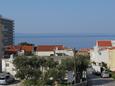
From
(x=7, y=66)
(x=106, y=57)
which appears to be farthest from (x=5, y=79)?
(x=106, y=57)

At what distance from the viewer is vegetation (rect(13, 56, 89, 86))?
158ft

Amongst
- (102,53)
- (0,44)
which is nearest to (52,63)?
(0,44)

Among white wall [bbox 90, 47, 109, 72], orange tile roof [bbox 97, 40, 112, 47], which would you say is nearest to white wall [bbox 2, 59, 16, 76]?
white wall [bbox 90, 47, 109, 72]

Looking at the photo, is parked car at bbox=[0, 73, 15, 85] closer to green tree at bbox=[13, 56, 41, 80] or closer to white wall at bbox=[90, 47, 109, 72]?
green tree at bbox=[13, 56, 41, 80]

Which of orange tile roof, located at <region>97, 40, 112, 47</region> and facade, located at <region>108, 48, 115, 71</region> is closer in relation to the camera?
facade, located at <region>108, 48, 115, 71</region>

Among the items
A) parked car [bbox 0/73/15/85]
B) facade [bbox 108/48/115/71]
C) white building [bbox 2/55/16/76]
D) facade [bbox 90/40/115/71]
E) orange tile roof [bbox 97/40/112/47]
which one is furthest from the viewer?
orange tile roof [bbox 97/40/112/47]

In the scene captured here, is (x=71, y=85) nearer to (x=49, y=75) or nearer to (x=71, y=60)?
(x=49, y=75)

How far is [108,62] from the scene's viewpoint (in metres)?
85.9

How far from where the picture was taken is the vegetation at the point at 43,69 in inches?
1895

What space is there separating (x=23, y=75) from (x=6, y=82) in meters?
4.71

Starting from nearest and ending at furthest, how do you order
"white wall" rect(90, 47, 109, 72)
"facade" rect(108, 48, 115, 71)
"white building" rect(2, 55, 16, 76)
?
"white building" rect(2, 55, 16, 76)
"facade" rect(108, 48, 115, 71)
"white wall" rect(90, 47, 109, 72)

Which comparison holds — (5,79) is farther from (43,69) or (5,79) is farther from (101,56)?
(101,56)

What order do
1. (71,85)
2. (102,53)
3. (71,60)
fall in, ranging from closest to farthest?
(71,85), (71,60), (102,53)

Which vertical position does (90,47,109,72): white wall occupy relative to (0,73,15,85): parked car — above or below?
above
